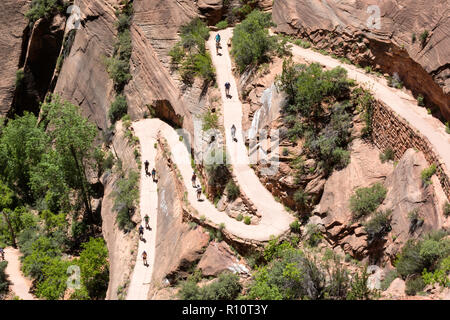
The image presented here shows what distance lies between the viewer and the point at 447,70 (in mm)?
28000

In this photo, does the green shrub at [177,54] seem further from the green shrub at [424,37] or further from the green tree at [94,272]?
the green shrub at [424,37]

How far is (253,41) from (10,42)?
109 ft

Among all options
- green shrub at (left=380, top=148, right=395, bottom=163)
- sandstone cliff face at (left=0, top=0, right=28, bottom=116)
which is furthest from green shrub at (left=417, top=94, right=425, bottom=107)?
sandstone cliff face at (left=0, top=0, right=28, bottom=116)

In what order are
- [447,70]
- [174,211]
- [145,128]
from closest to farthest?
1. [447,70]
2. [174,211]
3. [145,128]

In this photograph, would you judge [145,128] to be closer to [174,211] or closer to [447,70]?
[174,211]

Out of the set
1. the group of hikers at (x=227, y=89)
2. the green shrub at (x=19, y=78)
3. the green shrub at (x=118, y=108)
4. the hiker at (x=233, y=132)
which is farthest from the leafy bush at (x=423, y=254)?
the green shrub at (x=19, y=78)

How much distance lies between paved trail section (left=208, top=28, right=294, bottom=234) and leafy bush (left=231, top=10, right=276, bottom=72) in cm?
139

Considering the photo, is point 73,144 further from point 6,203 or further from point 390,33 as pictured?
point 390,33

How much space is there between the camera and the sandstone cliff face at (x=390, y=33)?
28.9 meters

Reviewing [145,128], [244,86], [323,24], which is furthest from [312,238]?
[145,128]

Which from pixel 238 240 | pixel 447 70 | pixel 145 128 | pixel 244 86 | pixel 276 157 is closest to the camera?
pixel 447 70

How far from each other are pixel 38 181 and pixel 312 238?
27680mm

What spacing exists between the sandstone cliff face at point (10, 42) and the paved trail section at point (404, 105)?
35.6 metres

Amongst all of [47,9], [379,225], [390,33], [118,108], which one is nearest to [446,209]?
[379,225]
